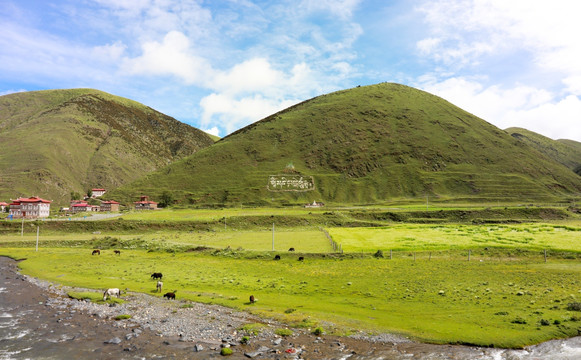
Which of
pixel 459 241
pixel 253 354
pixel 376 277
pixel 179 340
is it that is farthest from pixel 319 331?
pixel 459 241

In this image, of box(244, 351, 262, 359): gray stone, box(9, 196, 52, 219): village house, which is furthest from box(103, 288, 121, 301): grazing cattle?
box(9, 196, 52, 219): village house

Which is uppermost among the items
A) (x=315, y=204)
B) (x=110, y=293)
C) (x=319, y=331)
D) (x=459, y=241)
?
(x=315, y=204)

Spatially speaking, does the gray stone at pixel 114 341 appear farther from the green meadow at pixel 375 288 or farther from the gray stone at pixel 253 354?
the green meadow at pixel 375 288

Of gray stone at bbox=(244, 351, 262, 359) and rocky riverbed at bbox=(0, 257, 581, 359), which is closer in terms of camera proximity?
gray stone at bbox=(244, 351, 262, 359)

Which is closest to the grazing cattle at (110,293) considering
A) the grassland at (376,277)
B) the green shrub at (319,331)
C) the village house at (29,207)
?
the grassland at (376,277)

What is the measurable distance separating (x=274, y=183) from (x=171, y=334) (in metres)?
175

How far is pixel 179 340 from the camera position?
70.4ft

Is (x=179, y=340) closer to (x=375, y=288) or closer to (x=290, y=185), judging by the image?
(x=375, y=288)

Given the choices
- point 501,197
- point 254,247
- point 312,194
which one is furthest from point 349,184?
point 254,247

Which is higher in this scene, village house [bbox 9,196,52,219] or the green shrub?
village house [bbox 9,196,52,219]

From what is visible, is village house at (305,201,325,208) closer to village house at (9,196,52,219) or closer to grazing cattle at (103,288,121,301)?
Answer: village house at (9,196,52,219)

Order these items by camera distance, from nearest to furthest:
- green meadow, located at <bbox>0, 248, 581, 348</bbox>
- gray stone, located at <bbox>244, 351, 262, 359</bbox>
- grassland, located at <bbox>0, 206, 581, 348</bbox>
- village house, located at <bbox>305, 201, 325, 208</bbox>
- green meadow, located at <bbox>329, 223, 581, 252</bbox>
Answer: gray stone, located at <bbox>244, 351, 262, 359</bbox>, green meadow, located at <bbox>0, 248, 581, 348</bbox>, grassland, located at <bbox>0, 206, 581, 348</bbox>, green meadow, located at <bbox>329, 223, 581, 252</bbox>, village house, located at <bbox>305, 201, 325, 208</bbox>

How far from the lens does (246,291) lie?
3341 cm

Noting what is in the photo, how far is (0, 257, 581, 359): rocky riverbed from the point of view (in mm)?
19484
